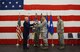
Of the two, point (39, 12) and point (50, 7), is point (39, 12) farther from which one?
point (50, 7)

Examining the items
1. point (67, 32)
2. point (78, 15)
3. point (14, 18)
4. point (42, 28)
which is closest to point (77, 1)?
point (78, 15)

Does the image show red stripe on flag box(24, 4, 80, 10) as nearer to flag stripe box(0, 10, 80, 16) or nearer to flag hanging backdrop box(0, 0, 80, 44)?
flag hanging backdrop box(0, 0, 80, 44)

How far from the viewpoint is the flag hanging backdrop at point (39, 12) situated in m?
12.5

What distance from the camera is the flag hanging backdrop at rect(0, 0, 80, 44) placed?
12516 mm

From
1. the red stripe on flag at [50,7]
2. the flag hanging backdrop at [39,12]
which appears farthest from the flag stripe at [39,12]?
the red stripe on flag at [50,7]

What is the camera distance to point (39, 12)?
12508 mm

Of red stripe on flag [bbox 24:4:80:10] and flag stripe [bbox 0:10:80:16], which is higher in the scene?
red stripe on flag [bbox 24:4:80:10]

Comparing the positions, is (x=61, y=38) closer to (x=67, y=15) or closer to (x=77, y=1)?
(x=67, y=15)

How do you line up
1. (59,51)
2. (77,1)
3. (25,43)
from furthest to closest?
(77,1)
(25,43)
(59,51)

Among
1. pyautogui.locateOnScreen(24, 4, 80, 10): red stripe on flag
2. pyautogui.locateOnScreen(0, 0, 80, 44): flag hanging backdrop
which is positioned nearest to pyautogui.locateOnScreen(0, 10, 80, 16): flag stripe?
pyautogui.locateOnScreen(0, 0, 80, 44): flag hanging backdrop

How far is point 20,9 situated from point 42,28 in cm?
213

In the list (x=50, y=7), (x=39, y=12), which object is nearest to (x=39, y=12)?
(x=39, y=12)

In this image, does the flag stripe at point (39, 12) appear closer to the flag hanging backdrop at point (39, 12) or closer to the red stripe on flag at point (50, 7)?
the flag hanging backdrop at point (39, 12)

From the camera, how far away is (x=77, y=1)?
492 inches
